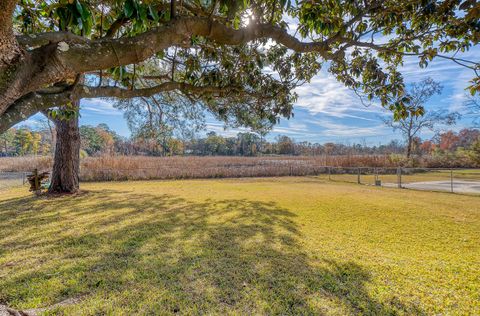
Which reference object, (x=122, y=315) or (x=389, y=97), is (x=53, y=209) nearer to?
(x=122, y=315)

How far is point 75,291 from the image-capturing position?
2037 mm

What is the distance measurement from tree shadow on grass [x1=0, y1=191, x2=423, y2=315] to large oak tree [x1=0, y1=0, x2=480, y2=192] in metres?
1.63

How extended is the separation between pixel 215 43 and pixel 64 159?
675cm

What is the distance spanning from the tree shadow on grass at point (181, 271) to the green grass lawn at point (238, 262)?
0.01 metres

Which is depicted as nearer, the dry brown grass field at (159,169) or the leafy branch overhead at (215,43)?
the leafy branch overhead at (215,43)

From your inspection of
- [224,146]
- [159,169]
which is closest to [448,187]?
[159,169]

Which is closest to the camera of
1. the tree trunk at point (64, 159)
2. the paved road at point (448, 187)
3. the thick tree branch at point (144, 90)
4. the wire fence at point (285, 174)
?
the thick tree branch at point (144, 90)

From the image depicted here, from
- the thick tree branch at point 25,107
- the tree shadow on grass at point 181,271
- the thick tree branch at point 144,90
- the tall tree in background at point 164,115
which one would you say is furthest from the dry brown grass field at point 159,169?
the thick tree branch at point 25,107

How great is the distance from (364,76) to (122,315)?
180 inches

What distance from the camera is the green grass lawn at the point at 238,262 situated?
75.9 inches

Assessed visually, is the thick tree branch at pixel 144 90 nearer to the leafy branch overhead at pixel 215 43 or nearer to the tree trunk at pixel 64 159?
the leafy branch overhead at pixel 215 43

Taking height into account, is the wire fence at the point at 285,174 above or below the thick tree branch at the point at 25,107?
below

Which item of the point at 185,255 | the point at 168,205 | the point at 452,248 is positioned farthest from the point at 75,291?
the point at 452,248

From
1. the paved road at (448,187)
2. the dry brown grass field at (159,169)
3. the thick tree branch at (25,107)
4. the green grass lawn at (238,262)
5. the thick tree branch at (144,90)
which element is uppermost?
the thick tree branch at (144,90)
